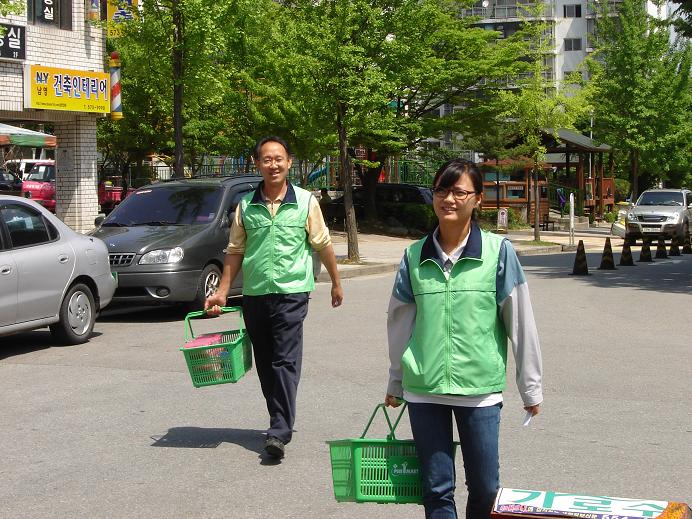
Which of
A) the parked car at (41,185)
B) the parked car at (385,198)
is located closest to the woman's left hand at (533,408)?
the parked car at (41,185)

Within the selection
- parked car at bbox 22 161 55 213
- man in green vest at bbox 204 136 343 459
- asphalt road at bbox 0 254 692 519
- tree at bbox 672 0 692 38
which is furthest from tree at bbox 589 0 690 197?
man in green vest at bbox 204 136 343 459

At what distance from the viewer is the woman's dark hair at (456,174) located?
4262 mm

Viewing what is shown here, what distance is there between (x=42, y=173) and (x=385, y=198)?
11.5 m

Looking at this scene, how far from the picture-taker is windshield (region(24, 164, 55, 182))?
37156 mm

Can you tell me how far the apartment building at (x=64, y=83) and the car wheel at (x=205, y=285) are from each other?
11616 millimetres

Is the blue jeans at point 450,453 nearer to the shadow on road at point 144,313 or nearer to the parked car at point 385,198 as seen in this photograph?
the shadow on road at point 144,313

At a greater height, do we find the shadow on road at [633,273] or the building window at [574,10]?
the building window at [574,10]

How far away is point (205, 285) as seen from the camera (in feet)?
46.5

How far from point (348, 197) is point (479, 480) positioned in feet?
65.2

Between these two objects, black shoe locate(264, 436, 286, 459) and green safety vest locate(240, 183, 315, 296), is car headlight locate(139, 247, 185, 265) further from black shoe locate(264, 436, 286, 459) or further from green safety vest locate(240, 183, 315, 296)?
black shoe locate(264, 436, 286, 459)

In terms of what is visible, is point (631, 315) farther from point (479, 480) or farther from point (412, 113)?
point (412, 113)

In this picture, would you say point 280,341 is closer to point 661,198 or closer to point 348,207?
point 348,207

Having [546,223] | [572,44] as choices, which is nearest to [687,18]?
[546,223]

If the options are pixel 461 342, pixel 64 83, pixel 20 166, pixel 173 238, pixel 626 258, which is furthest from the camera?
pixel 20 166
